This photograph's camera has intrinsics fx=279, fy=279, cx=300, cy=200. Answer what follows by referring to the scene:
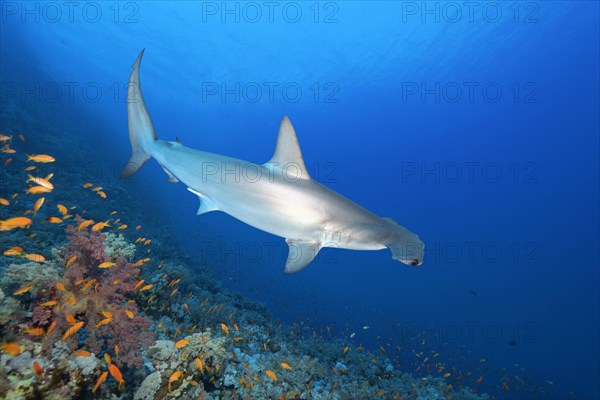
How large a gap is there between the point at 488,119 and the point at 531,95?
19615 mm

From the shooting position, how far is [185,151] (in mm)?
4488

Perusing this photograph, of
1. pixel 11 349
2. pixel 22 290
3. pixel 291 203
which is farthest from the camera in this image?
pixel 291 203

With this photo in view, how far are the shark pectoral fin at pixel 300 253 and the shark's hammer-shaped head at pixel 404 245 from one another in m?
1.10

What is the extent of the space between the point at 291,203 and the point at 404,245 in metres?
1.76

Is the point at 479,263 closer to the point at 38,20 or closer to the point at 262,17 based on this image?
the point at 262,17

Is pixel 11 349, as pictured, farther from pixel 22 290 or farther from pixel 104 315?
pixel 104 315

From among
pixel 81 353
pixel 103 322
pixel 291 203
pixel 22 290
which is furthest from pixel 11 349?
pixel 291 203

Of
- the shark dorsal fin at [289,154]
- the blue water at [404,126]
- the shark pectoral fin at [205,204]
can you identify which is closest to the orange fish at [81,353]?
the shark pectoral fin at [205,204]

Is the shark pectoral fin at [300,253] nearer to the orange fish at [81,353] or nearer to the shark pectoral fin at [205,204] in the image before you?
the shark pectoral fin at [205,204]

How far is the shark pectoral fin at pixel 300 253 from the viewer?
428 cm

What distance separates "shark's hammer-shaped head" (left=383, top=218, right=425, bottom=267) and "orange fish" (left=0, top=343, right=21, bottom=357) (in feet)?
13.7

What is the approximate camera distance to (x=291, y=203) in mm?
4070

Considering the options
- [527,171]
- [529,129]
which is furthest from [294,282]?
[527,171]

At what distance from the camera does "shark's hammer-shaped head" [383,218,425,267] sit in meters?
3.88
